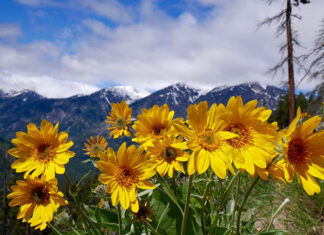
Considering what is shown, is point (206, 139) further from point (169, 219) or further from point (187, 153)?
point (169, 219)

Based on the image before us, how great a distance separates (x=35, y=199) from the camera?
5.17 ft

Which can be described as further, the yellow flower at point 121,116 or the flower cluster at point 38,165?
the yellow flower at point 121,116

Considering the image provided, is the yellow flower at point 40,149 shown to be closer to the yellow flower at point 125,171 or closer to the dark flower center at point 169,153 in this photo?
the yellow flower at point 125,171

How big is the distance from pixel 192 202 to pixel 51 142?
1297 mm

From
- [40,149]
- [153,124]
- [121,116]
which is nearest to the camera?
[40,149]

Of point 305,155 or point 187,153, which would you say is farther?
point 187,153

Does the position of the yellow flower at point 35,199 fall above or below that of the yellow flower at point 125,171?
below

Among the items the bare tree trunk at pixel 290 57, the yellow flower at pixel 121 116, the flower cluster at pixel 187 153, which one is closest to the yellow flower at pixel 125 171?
the flower cluster at pixel 187 153

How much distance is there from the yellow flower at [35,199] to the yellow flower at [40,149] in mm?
89

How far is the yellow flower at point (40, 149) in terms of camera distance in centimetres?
148

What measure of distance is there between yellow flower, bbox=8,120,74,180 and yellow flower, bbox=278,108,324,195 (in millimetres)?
1251

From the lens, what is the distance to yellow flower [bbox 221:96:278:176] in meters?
1.14

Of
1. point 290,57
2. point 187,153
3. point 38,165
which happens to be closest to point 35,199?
point 38,165

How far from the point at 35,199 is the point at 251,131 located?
1.46 metres
